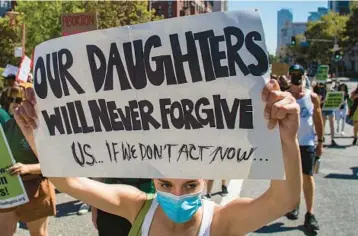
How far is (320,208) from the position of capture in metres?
6.34

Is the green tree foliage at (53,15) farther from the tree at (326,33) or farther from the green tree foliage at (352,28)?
the tree at (326,33)

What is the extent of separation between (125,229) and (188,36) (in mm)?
1761

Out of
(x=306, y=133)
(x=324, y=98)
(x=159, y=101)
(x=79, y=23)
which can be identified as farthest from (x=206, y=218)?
(x=324, y=98)

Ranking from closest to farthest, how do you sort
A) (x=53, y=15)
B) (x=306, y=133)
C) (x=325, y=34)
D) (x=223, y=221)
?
1. (x=223, y=221)
2. (x=306, y=133)
3. (x=53, y=15)
4. (x=325, y=34)

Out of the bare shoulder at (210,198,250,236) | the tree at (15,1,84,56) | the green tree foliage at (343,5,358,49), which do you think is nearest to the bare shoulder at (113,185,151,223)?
the bare shoulder at (210,198,250,236)

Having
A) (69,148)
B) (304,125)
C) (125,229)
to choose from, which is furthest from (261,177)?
(304,125)

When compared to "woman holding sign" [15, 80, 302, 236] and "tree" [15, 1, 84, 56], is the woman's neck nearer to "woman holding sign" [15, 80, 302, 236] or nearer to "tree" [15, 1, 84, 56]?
"woman holding sign" [15, 80, 302, 236]

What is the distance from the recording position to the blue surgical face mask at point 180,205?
2223mm

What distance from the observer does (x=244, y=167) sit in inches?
79.5

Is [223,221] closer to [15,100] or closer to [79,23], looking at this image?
[15,100]

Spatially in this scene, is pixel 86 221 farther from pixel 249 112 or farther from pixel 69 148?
pixel 249 112

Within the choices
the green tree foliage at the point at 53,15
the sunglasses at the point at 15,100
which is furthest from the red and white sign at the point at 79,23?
the green tree foliage at the point at 53,15

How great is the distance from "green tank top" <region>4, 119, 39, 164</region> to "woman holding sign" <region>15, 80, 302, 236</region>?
5.07 ft

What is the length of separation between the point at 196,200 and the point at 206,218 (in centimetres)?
10
